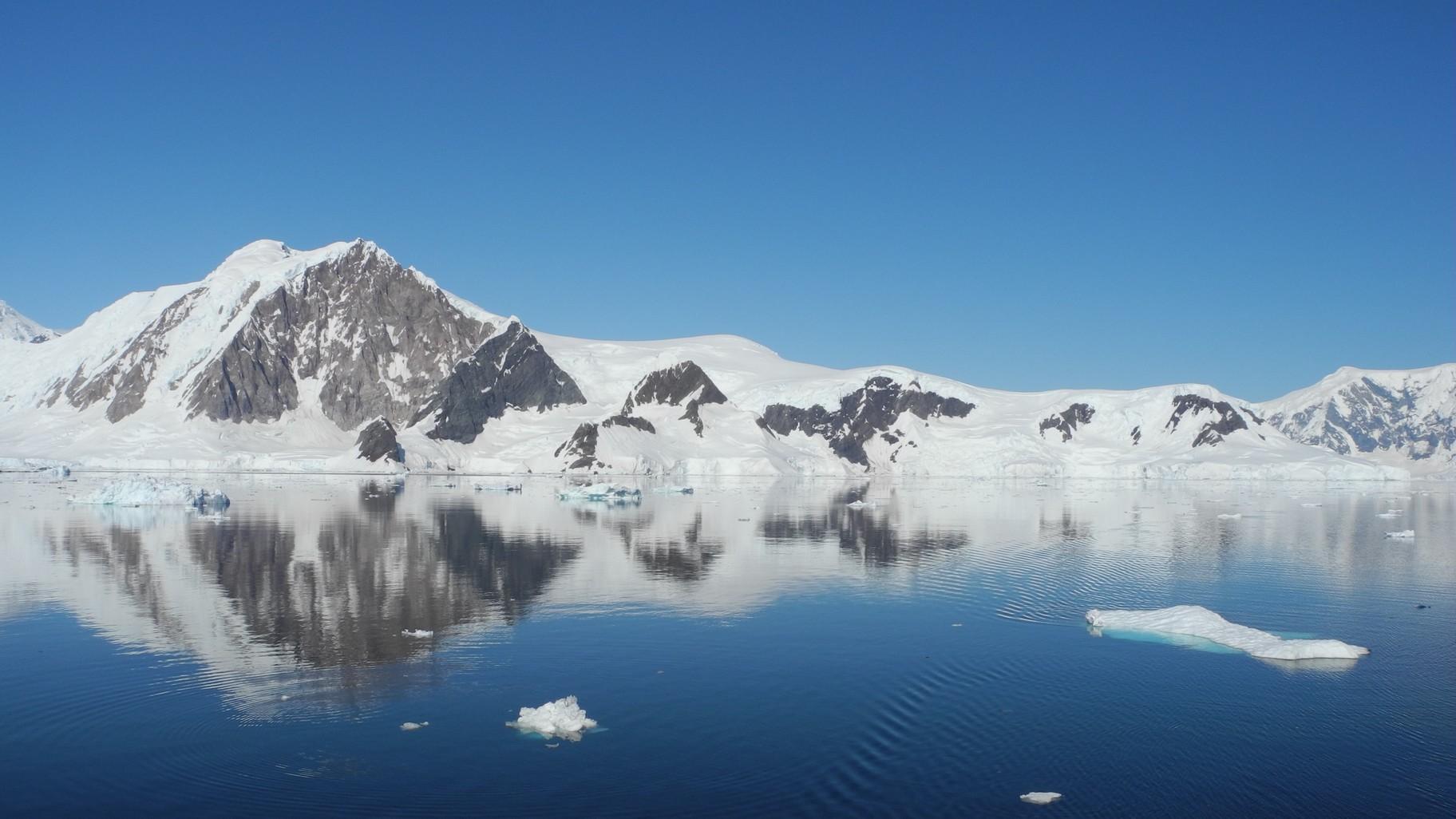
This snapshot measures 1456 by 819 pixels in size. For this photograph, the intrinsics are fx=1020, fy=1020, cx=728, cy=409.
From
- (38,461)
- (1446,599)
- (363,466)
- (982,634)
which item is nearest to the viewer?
(982,634)

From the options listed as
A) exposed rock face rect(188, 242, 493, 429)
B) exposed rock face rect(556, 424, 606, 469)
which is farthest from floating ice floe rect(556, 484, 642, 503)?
exposed rock face rect(188, 242, 493, 429)

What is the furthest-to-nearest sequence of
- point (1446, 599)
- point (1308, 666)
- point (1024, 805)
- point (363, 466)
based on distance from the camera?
1. point (363, 466)
2. point (1446, 599)
3. point (1308, 666)
4. point (1024, 805)

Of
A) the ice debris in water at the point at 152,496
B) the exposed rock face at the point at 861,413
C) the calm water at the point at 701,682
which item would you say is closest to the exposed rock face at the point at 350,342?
the exposed rock face at the point at 861,413

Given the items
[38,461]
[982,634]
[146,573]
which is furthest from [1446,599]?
[38,461]

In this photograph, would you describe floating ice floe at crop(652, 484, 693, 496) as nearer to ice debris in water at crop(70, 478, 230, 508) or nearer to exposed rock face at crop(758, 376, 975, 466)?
ice debris in water at crop(70, 478, 230, 508)

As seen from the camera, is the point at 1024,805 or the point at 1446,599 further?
the point at 1446,599

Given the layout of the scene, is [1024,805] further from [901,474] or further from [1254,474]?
[901,474]

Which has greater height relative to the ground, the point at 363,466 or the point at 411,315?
the point at 411,315
